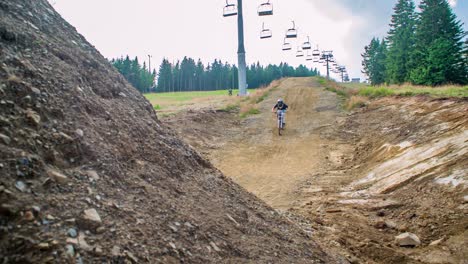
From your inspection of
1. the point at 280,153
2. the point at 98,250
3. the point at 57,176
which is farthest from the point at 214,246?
the point at 280,153

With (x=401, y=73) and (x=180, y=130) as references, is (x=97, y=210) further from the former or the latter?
(x=401, y=73)

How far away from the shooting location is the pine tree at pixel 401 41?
39625mm

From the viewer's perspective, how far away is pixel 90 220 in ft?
8.13

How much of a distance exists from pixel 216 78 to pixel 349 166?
99.4 m

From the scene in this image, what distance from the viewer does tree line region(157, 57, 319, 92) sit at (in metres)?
101

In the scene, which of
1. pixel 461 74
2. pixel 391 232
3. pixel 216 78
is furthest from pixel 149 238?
pixel 216 78

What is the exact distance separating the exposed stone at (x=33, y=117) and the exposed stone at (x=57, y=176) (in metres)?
0.55

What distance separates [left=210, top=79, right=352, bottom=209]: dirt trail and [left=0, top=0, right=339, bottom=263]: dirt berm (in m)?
3.17

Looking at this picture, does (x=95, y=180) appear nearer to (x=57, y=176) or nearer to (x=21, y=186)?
(x=57, y=176)

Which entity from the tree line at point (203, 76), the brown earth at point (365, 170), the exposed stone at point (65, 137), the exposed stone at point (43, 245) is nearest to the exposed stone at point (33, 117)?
the exposed stone at point (65, 137)

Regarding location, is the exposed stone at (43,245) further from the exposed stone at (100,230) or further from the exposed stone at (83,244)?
the exposed stone at (100,230)

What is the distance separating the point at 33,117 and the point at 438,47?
3423 cm

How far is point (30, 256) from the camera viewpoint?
79.3 inches

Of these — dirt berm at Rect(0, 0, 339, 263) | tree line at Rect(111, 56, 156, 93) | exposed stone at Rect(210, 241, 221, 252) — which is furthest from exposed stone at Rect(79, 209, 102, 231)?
tree line at Rect(111, 56, 156, 93)
